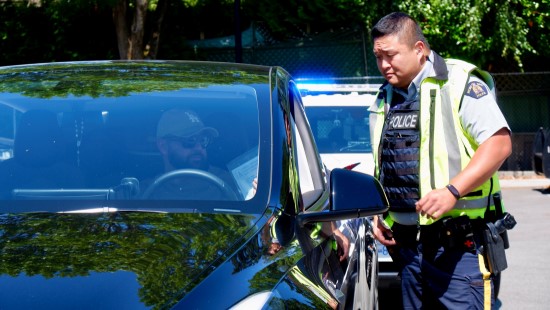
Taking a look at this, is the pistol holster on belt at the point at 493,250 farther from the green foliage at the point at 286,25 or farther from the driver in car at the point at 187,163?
the green foliage at the point at 286,25

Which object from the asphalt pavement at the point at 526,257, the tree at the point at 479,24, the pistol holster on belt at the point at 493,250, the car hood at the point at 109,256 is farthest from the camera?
the tree at the point at 479,24

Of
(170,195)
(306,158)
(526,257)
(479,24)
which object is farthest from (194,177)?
(479,24)

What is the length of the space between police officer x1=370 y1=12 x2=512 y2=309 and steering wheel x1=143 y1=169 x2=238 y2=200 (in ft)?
3.04

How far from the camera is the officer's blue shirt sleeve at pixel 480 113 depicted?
402 cm

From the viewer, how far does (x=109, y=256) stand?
2631 millimetres

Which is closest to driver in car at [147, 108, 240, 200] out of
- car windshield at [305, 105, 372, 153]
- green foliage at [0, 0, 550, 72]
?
car windshield at [305, 105, 372, 153]

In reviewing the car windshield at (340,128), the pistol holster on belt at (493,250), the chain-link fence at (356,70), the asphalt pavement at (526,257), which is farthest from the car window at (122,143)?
the chain-link fence at (356,70)

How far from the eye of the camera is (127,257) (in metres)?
2.63

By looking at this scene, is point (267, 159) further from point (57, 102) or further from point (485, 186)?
point (485, 186)

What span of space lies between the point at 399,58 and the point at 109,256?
209cm

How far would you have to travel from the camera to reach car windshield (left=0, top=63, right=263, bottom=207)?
3400 millimetres

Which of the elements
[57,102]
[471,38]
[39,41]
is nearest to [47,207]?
[57,102]

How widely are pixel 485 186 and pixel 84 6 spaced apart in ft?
46.6

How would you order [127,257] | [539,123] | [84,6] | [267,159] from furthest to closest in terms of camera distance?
[539,123] < [84,6] < [267,159] < [127,257]
